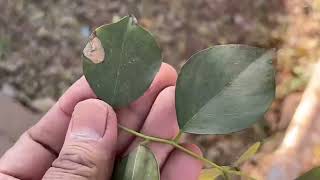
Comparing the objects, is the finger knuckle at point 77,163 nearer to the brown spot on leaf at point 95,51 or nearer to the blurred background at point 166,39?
the brown spot on leaf at point 95,51

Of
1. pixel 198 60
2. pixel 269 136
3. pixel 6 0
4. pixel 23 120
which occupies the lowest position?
pixel 269 136

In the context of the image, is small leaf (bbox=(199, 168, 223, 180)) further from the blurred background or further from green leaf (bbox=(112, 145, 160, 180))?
the blurred background

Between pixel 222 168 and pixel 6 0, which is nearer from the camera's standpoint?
pixel 222 168

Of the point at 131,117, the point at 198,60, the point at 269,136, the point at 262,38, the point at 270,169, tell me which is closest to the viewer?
the point at 198,60

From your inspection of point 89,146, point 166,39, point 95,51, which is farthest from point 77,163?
point 166,39

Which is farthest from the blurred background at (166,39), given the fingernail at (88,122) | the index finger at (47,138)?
the fingernail at (88,122)

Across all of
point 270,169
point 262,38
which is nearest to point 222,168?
point 270,169

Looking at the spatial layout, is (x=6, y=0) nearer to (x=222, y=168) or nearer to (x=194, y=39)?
(x=194, y=39)

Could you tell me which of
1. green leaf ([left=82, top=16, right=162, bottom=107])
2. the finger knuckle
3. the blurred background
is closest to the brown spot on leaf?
green leaf ([left=82, top=16, right=162, bottom=107])
